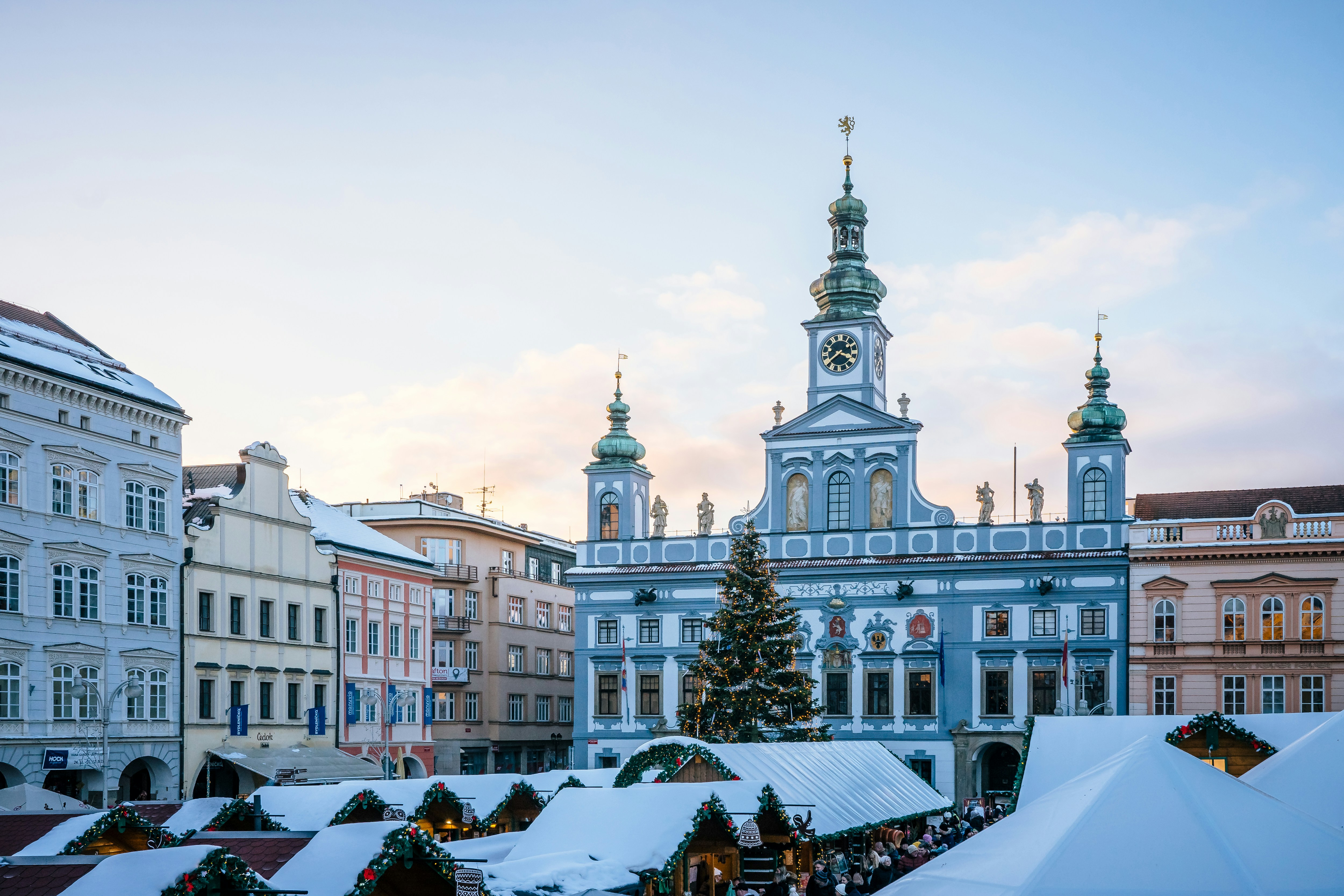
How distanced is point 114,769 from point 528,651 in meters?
27.8

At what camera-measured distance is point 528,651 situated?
2496 inches

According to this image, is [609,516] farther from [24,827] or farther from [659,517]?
[24,827]

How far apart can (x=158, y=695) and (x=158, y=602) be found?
2.48 m

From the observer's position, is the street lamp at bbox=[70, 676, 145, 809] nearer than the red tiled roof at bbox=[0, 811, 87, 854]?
No

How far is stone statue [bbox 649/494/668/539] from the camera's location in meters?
54.5

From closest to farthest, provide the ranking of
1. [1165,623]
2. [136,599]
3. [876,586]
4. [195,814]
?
[195,814], [136,599], [1165,623], [876,586]

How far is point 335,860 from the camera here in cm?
1476

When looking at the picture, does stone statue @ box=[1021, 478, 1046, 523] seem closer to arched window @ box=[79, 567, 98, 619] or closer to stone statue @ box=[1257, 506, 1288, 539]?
stone statue @ box=[1257, 506, 1288, 539]

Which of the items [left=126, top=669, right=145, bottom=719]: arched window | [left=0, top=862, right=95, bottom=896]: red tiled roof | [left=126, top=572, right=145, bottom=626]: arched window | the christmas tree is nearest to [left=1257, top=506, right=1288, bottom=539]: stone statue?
the christmas tree

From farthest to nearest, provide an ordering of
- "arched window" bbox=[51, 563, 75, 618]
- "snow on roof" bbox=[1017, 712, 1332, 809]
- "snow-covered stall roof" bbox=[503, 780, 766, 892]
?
"arched window" bbox=[51, 563, 75, 618] < "snow on roof" bbox=[1017, 712, 1332, 809] < "snow-covered stall roof" bbox=[503, 780, 766, 892]

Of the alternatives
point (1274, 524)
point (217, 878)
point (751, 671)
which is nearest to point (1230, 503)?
point (1274, 524)

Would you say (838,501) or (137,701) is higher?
(838,501)

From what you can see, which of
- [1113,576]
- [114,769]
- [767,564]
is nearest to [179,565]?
[114,769]

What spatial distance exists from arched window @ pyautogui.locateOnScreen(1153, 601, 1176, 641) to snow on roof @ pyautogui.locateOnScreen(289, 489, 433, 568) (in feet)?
82.6
